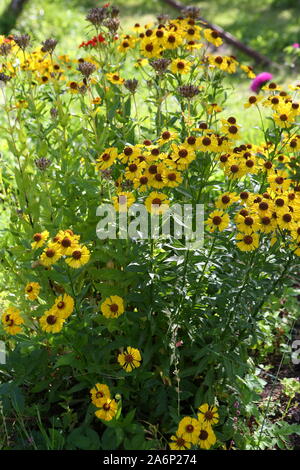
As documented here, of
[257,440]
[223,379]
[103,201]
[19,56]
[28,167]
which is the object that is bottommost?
[257,440]

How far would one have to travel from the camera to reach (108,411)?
6.09ft

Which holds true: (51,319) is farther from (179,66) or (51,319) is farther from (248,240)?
(179,66)

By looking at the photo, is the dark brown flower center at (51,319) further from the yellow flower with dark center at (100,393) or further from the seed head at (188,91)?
the seed head at (188,91)

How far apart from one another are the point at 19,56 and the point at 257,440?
6.68ft

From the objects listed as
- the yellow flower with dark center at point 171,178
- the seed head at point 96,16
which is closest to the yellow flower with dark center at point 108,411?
the yellow flower with dark center at point 171,178

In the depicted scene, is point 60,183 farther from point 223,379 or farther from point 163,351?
point 223,379

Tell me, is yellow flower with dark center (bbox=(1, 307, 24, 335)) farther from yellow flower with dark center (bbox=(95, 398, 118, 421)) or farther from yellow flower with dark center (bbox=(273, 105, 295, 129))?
yellow flower with dark center (bbox=(273, 105, 295, 129))

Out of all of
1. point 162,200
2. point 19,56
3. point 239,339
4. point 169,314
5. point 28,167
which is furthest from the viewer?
point 19,56

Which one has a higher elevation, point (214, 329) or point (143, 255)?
point (143, 255)

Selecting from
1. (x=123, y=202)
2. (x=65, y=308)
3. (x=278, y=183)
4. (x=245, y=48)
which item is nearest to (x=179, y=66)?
(x=278, y=183)

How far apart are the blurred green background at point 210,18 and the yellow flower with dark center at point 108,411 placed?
17.7 feet

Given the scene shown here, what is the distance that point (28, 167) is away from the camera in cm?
239

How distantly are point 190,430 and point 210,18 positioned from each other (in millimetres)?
7309

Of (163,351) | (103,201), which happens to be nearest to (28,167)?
(103,201)
